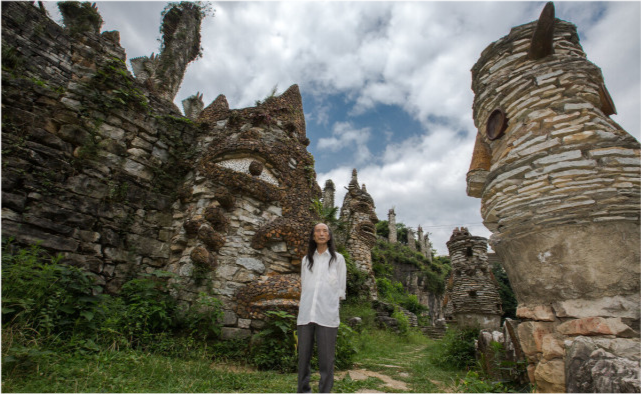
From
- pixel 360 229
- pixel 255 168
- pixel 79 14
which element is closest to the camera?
pixel 255 168

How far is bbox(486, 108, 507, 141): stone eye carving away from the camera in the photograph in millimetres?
3027

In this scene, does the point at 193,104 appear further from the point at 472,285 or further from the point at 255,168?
the point at 472,285

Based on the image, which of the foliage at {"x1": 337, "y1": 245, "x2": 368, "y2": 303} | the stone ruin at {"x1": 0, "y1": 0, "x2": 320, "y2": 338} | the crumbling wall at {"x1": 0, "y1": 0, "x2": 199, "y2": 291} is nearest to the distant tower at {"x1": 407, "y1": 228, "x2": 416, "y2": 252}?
the foliage at {"x1": 337, "y1": 245, "x2": 368, "y2": 303}

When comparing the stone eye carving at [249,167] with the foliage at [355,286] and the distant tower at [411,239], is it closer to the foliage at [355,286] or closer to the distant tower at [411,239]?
the foliage at [355,286]

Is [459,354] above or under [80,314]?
under

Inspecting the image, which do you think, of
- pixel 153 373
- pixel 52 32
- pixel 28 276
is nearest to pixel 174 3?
pixel 52 32

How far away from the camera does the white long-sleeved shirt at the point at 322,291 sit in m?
2.79

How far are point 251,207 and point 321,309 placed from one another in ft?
10.1

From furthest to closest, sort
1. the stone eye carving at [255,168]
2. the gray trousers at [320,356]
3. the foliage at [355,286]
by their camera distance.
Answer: the foliage at [355,286] → the stone eye carving at [255,168] → the gray trousers at [320,356]

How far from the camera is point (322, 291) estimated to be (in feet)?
9.44

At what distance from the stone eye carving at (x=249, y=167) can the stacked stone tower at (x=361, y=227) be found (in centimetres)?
965

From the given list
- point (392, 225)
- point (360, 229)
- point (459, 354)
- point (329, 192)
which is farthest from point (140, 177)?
point (392, 225)

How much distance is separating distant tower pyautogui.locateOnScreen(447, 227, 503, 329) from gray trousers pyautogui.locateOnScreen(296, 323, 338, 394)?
25.1ft

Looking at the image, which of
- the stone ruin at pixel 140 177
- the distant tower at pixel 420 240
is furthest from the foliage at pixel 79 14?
the distant tower at pixel 420 240
